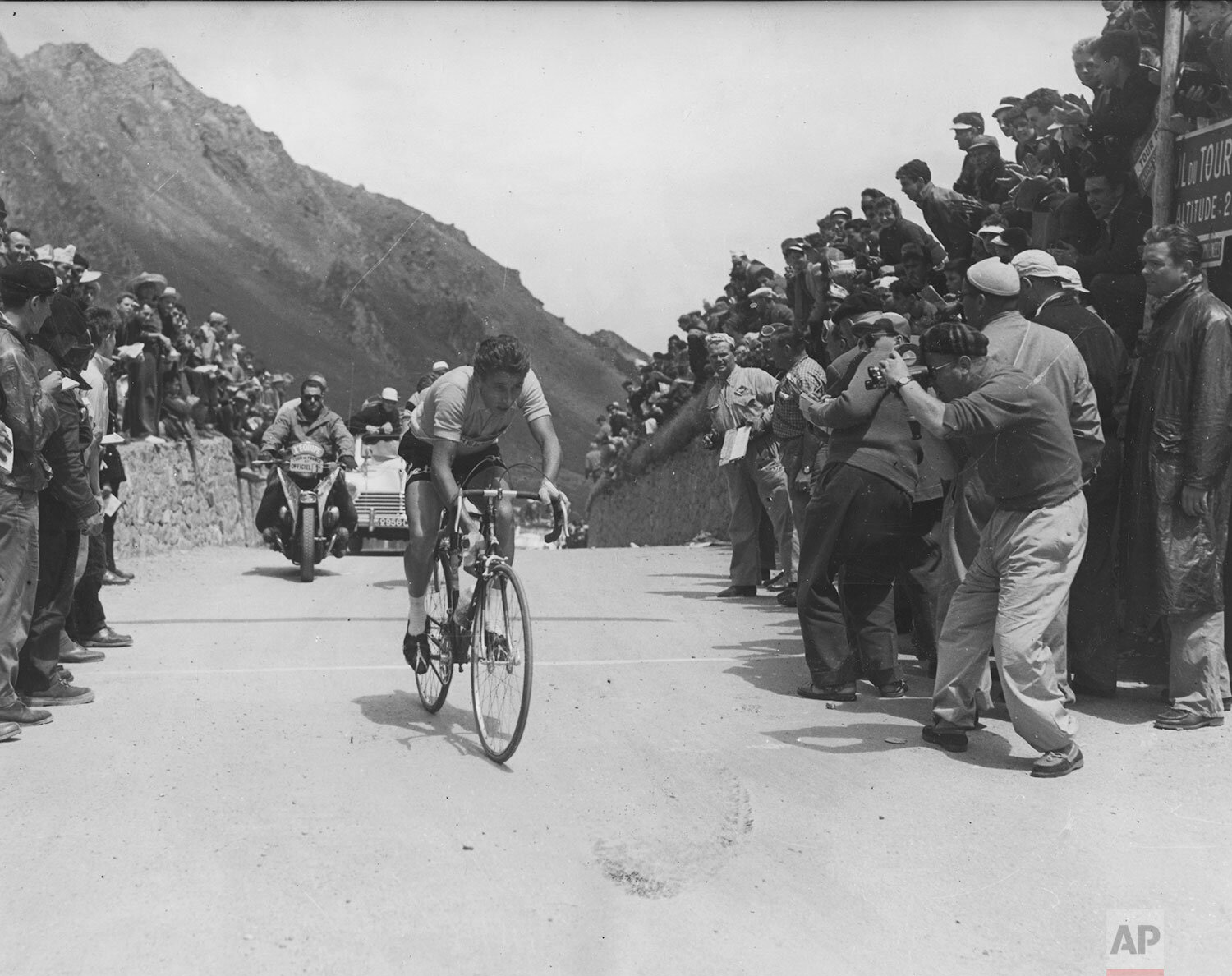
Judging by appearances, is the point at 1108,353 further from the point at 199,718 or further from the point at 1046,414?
the point at 199,718

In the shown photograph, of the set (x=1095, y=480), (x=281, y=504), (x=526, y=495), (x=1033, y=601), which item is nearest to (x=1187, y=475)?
(x=1095, y=480)

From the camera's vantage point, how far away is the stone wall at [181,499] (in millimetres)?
17203

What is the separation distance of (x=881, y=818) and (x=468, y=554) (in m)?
2.37

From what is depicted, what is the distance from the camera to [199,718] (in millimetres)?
7496

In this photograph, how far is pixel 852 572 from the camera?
800cm

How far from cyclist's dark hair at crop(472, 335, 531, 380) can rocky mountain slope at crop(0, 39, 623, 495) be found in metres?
55.9

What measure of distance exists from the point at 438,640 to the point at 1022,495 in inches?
119

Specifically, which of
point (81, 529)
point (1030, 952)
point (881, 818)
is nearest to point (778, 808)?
point (881, 818)

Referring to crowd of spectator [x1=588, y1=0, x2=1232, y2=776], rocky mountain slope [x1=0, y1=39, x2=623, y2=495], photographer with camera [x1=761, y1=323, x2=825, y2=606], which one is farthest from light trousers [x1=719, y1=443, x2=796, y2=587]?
rocky mountain slope [x1=0, y1=39, x2=623, y2=495]

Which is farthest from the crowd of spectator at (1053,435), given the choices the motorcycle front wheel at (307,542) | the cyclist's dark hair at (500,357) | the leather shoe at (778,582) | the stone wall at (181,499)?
the stone wall at (181,499)

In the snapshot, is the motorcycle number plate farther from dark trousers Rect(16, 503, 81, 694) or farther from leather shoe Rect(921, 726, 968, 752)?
leather shoe Rect(921, 726, 968, 752)

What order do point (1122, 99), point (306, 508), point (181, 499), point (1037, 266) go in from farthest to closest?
point (181, 499), point (306, 508), point (1122, 99), point (1037, 266)

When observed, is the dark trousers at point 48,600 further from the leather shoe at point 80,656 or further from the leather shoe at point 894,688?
the leather shoe at point 894,688

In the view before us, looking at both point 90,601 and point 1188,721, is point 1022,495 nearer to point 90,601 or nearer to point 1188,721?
point 1188,721
